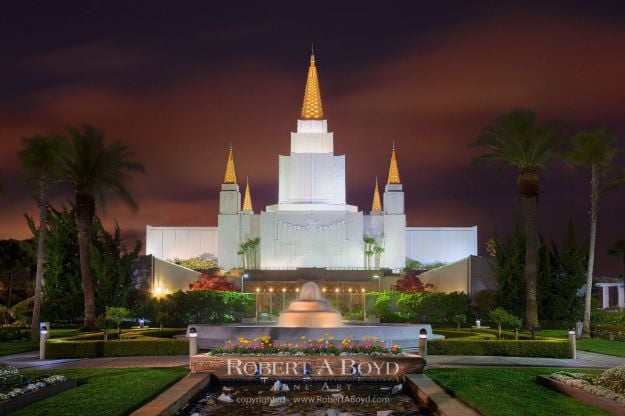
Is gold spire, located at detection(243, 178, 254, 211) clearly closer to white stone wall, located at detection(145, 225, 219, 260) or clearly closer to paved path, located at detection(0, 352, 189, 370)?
white stone wall, located at detection(145, 225, 219, 260)

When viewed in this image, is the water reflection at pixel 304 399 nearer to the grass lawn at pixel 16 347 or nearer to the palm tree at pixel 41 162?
the grass lawn at pixel 16 347

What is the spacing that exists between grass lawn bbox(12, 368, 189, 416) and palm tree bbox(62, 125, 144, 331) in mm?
15504

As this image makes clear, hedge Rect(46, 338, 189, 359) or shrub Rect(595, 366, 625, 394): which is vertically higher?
shrub Rect(595, 366, 625, 394)

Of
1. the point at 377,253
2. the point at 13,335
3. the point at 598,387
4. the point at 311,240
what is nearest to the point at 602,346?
the point at 598,387

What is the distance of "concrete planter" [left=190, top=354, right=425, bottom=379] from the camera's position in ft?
53.1

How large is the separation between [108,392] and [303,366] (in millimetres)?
4219

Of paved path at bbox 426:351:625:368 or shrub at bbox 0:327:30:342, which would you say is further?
shrub at bbox 0:327:30:342

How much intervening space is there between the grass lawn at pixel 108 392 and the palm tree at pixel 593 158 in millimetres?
20673

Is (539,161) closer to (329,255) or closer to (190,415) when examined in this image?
(190,415)

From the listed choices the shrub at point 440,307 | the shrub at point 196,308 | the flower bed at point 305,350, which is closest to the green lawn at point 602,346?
the shrub at point 440,307

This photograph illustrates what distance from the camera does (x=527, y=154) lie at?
33.6 meters

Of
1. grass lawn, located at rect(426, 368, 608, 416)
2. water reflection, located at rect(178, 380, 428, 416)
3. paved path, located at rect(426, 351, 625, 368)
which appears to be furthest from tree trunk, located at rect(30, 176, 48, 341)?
grass lawn, located at rect(426, 368, 608, 416)

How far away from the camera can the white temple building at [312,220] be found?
7794 centimetres

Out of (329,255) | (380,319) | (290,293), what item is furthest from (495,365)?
(329,255)
